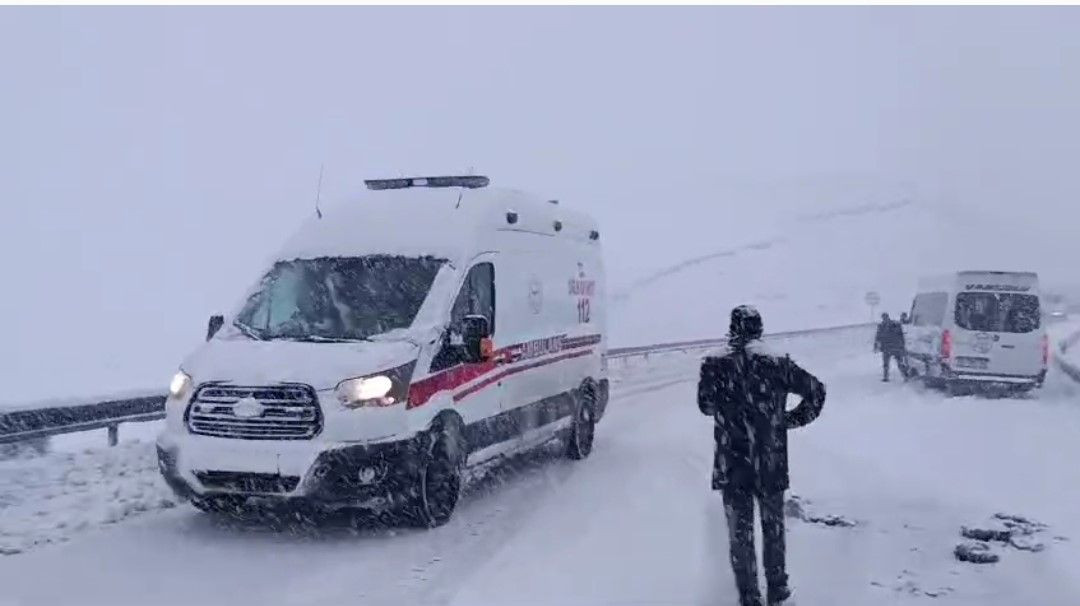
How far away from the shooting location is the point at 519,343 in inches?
419

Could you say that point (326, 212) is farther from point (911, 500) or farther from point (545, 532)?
point (911, 500)

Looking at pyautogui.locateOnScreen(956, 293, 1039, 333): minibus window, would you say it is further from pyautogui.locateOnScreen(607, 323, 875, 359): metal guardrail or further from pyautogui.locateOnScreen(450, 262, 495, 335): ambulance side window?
pyautogui.locateOnScreen(450, 262, 495, 335): ambulance side window

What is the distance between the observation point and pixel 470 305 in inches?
379

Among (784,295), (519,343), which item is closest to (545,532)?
(519,343)

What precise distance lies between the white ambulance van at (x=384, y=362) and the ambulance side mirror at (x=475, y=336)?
0.01m

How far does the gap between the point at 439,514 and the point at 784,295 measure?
7369 centimetres

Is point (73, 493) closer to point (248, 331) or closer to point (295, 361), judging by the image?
point (248, 331)

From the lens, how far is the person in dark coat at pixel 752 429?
604cm

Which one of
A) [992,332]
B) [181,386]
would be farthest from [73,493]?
[992,332]

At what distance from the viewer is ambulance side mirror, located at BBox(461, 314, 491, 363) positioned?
8.95 m

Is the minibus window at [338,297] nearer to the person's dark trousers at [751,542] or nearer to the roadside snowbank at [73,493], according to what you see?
the roadside snowbank at [73,493]

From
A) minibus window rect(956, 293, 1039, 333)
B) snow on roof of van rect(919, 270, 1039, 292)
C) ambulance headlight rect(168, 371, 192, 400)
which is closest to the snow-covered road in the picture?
ambulance headlight rect(168, 371, 192, 400)

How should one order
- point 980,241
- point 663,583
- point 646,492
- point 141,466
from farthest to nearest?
point 980,241, point 141,466, point 646,492, point 663,583

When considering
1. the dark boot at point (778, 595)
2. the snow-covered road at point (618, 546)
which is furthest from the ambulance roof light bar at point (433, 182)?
the dark boot at point (778, 595)
